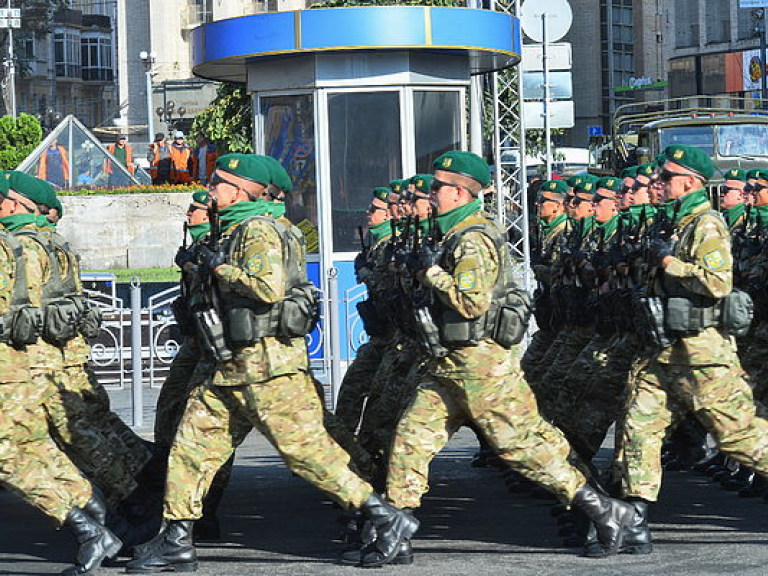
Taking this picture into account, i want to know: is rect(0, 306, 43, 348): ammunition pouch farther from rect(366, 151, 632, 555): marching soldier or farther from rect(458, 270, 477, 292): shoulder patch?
rect(458, 270, 477, 292): shoulder patch

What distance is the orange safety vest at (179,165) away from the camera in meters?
28.2

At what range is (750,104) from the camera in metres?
49.5

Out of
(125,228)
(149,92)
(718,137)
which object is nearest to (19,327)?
(718,137)

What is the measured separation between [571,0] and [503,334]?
6158cm

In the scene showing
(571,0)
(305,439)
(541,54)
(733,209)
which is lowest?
(305,439)

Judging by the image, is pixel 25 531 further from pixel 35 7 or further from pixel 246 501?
pixel 35 7

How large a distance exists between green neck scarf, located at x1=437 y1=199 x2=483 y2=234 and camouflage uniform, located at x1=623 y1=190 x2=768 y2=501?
3.22 ft

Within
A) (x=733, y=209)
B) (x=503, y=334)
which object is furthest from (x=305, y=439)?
(x=733, y=209)

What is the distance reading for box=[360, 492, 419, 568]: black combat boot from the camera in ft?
25.7

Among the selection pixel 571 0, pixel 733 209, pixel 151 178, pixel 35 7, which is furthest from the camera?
pixel 35 7

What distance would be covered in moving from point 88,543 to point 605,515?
2435 millimetres

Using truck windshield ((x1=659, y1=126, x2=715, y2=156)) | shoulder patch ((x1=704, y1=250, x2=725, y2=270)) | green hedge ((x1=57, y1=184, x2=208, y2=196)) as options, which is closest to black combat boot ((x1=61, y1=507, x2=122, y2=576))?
shoulder patch ((x1=704, y1=250, x2=725, y2=270))

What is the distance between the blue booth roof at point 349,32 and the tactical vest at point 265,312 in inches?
322

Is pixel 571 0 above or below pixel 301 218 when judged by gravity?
above
